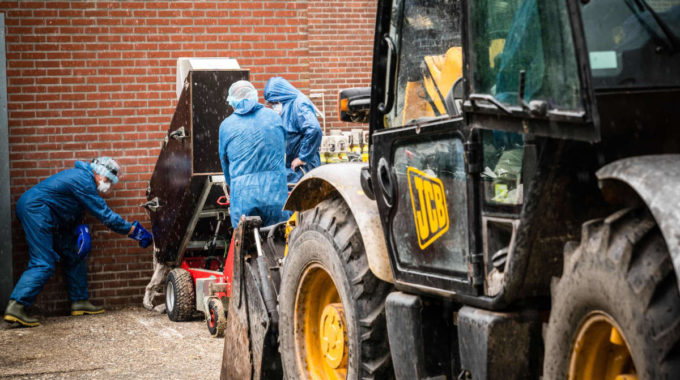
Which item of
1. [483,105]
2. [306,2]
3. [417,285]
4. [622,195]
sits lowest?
[417,285]

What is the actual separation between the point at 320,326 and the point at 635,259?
7.82 feet

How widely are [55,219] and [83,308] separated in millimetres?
1108

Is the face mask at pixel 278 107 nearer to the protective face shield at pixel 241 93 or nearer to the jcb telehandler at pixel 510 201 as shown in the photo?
the protective face shield at pixel 241 93

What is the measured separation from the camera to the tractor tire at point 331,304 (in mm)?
3979

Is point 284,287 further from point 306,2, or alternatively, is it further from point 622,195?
point 306,2

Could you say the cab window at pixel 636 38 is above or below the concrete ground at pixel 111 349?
above

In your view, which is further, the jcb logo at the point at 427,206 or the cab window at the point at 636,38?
the jcb logo at the point at 427,206

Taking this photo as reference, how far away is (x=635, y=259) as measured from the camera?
7.97ft

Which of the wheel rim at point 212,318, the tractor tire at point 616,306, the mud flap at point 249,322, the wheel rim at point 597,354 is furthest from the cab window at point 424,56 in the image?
the wheel rim at point 212,318

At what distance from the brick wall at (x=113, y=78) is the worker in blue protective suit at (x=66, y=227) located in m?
0.27

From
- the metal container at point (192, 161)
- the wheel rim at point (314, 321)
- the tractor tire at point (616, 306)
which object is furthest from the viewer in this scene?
the metal container at point (192, 161)

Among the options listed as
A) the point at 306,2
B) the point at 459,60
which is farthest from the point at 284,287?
the point at 306,2

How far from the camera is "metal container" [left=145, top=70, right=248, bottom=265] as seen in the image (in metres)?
8.67

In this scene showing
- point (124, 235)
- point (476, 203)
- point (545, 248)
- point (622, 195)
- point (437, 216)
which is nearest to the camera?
point (622, 195)
